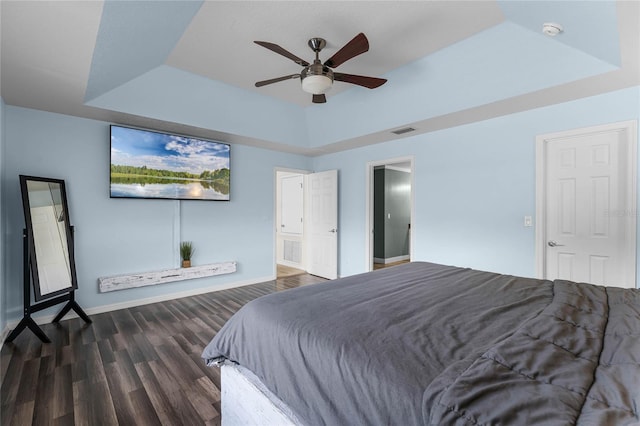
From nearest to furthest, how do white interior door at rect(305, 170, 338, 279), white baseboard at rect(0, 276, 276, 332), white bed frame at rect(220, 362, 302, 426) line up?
white bed frame at rect(220, 362, 302, 426)
white baseboard at rect(0, 276, 276, 332)
white interior door at rect(305, 170, 338, 279)

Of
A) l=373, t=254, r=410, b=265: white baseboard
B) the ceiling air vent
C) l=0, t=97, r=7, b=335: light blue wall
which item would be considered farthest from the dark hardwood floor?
l=373, t=254, r=410, b=265: white baseboard

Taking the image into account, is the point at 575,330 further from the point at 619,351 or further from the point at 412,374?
the point at 412,374

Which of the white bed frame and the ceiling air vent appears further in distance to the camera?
the ceiling air vent

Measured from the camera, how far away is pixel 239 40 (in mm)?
2795

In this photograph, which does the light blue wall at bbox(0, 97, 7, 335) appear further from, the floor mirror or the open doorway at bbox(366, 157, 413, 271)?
the open doorway at bbox(366, 157, 413, 271)

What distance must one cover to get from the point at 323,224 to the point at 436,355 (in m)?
4.42

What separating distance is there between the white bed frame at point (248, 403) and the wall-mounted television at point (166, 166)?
301 cm

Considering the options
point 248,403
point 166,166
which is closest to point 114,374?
point 248,403

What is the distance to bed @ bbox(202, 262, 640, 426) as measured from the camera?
73cm

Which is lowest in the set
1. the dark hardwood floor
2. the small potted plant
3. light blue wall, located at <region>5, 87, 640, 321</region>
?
the dark hardwood floor

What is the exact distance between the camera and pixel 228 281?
15.0 feet

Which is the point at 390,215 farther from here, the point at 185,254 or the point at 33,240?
the point at 33,240

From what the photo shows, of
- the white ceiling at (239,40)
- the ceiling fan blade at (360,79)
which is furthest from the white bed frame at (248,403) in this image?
the ceiling fan blade at (360,79)

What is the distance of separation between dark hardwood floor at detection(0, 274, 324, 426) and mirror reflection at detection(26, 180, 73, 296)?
53cm
